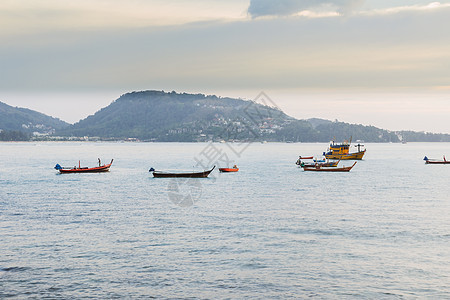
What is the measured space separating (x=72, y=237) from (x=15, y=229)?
6.32m

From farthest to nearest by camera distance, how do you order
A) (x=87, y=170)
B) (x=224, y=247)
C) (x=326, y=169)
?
(x=326, y=169) → (x=87, y=170) → (x=224, y=247)

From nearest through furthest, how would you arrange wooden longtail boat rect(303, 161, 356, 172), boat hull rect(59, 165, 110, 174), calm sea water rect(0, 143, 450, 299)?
1. calm sea water rect(0, 143, 450, 299)
2. boat hull rect(59, 165, 110, 174)
3. wooden longtail boat rect(303, 161, 356, 172)

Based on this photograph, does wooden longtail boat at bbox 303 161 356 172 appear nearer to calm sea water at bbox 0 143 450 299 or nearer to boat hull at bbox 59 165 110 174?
boat hull at bbox 59 165 110 174

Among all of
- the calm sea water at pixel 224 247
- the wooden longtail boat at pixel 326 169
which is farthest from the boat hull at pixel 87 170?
the wooden longtail boat at pixel 326 169

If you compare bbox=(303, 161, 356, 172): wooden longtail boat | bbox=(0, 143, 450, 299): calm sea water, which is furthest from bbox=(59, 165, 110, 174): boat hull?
bbox=(303, 161, 356, 172): wooden longtail boat

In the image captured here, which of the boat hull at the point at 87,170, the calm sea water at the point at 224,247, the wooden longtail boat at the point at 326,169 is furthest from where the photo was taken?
the wooden longtail boat at the point at 326,169

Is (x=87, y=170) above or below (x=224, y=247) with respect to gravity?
above

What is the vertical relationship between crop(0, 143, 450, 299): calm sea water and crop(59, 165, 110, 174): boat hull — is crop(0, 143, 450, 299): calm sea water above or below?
below

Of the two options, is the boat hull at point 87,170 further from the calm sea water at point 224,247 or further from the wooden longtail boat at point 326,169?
the wooden longtail boat at point 326,169

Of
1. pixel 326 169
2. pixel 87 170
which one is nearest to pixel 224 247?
pixel 87 170

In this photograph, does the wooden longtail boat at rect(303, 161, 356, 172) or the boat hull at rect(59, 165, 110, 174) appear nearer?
the boat hull at rect(59, 165, 110, 174)

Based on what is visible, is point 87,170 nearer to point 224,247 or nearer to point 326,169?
point 326,169

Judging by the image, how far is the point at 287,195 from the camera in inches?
2638

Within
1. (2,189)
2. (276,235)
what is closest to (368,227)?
(276,235)
